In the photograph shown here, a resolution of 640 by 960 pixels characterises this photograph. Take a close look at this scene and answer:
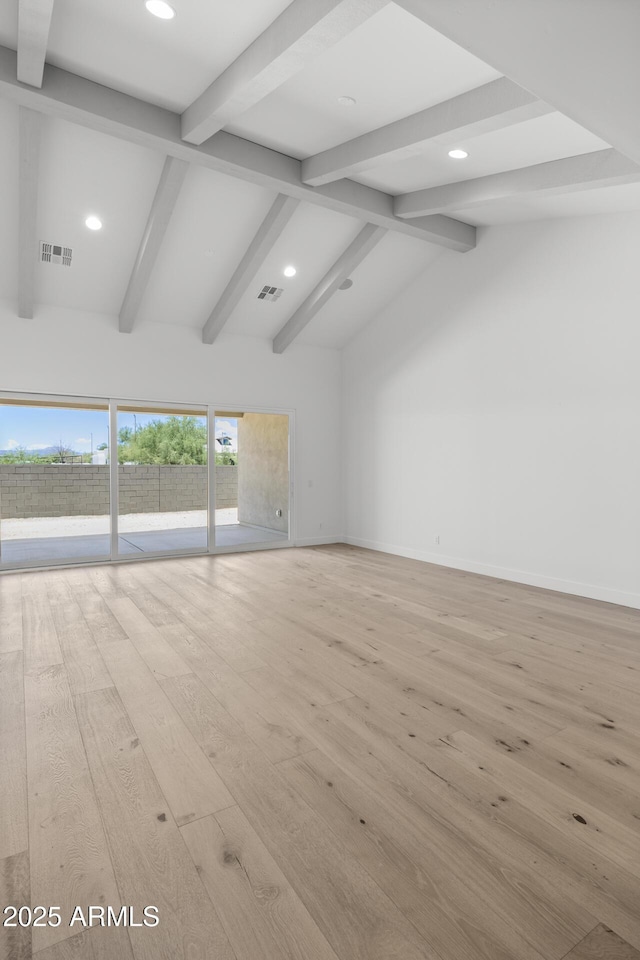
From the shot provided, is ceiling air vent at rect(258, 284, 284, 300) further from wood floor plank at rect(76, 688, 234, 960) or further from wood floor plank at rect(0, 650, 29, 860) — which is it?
wood floor plank at rect(76, 688, 234, 960)

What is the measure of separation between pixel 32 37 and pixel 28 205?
178 cm

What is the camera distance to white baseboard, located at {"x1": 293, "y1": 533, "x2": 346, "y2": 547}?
8141mm

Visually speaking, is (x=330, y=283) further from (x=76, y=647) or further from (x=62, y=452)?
(x=76, y=647)

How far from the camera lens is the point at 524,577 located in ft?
18.5

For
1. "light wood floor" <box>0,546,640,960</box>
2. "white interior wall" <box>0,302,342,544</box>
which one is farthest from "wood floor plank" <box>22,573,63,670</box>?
"white interior wall" <box>0,302,342,544</box>

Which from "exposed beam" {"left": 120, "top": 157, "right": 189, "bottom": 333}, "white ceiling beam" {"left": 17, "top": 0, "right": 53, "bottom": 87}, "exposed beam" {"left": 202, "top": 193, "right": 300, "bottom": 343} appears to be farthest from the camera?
"exposed beam" {"left": 202, "top": 193, "right": 300, "bottom": 343}

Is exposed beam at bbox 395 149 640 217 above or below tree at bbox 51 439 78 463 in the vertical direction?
above

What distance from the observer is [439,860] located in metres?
1.69

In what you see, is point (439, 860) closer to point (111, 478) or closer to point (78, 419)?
point (111, 478)

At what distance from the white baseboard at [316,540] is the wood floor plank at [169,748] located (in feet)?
16.0

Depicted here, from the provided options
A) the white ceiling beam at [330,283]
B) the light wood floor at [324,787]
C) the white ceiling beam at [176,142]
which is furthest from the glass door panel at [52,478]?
the white ceiling beam at [176,142]

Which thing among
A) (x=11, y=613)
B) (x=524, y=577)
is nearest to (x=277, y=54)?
(x=11, y=613)

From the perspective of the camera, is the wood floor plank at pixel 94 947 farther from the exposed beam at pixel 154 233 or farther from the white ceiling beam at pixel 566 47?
the exposed beam at pixel 154 233

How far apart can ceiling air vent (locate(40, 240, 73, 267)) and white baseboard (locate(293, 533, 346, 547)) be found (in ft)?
15.4
